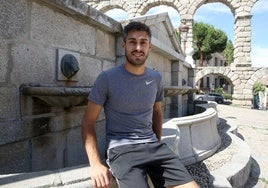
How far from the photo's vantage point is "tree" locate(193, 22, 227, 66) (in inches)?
1781

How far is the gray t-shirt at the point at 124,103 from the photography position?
7.39ft

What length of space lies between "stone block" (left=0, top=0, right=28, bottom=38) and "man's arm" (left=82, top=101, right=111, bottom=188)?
1061 millimetres

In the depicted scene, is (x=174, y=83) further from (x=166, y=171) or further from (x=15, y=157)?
(x=166, y=171)

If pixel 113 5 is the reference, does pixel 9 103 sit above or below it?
below

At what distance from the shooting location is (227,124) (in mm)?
8109

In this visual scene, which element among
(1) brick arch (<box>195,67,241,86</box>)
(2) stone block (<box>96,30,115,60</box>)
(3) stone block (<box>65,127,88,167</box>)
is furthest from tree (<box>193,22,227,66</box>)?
(3) stone block (<box>65,127,88,167</box>)

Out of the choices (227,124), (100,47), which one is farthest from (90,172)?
(227,124)

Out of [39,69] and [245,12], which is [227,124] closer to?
[39,69]

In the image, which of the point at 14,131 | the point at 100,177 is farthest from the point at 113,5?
the point at 100,177

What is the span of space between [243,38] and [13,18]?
20.4m

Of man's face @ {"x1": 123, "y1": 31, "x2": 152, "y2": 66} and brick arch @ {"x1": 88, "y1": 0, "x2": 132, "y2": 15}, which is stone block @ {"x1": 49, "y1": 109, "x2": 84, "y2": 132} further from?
brick arch @ {"x1": 88, "y1": 0, "x2": 132, "y2": 15}

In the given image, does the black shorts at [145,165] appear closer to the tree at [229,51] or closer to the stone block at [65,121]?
the stone block at [65,121]

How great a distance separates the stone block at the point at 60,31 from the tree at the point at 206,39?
42685 millimetres

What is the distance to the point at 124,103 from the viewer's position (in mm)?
2293
